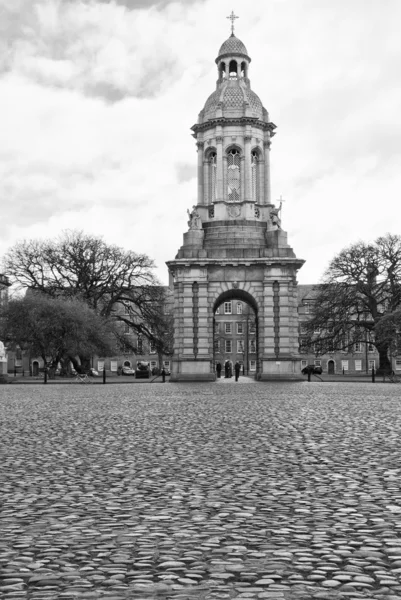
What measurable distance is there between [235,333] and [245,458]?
95.2 m

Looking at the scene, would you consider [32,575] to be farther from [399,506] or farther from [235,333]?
[235,333]

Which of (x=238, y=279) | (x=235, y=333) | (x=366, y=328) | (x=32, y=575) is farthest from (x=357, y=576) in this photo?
(x=235, y=333)

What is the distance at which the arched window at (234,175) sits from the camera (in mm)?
52375

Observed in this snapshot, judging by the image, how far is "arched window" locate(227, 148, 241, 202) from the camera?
172 feet

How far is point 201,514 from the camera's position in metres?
6.93

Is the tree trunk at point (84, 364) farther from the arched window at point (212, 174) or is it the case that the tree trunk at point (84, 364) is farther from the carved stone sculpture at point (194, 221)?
the arched window at point (212, 174)

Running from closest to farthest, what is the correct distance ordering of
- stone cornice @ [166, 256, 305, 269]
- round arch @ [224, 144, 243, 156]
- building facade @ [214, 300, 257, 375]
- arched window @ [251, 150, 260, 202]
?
stone cornice @ [166, 256, 305, 269]
round arch @ [224, 144, 243, 156]
arched window @ [251, 150, 260, 202]
building facade @ [214, 300, 257, 375]

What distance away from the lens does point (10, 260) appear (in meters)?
68.6

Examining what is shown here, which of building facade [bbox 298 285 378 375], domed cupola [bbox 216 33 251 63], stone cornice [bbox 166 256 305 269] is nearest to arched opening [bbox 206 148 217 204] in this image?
stone cornice [bbox 166 256 305 269]

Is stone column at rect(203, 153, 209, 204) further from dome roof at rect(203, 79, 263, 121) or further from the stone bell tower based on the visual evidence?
dome roof at rect(203, 79, 263, 121)

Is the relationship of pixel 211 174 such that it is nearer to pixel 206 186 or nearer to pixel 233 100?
pixel 206 186

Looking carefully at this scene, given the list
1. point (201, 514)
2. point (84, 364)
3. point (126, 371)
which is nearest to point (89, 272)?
point (84, 364)

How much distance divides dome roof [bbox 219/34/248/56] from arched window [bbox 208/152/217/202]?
714 centimetres

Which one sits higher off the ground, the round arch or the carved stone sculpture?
the round arch
